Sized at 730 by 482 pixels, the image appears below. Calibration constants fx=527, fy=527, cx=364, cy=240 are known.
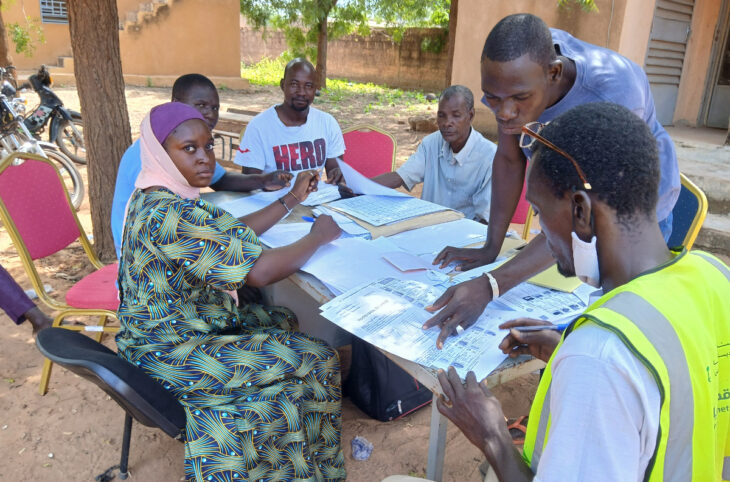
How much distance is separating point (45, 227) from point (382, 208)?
5.41 ft

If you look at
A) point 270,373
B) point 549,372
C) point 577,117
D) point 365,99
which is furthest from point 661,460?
point 365,99

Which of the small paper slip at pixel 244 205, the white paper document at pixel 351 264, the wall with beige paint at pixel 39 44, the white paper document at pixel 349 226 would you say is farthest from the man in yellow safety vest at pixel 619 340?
the wall with beige paint at pixel 39 44

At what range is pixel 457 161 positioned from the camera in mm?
3076

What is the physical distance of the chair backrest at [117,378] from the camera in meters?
1.42

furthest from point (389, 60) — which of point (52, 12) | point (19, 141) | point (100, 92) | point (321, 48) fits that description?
point (100, 92)

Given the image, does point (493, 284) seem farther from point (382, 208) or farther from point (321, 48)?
point (321, 48)

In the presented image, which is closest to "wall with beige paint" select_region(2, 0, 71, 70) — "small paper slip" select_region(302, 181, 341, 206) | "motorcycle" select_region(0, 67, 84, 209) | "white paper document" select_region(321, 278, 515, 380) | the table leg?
"motorcycle" select_region(0, 67, 84, 209)

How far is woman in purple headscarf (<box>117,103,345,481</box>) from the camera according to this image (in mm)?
1627

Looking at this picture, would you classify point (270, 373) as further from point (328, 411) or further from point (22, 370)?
point (22, 370)

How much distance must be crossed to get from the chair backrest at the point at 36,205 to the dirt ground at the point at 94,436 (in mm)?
711

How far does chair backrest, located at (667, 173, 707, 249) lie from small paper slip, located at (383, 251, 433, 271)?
41.9 inches

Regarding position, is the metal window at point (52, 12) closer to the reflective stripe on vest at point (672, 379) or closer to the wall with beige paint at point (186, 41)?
the wall with beige paint at point (186, 41)

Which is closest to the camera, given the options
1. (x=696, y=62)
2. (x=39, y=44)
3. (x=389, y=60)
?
(x=696, y=62)

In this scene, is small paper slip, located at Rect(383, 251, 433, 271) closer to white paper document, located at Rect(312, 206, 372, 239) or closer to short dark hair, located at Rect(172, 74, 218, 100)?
white paper document, located at Rect(312, 206, 372, 239)
